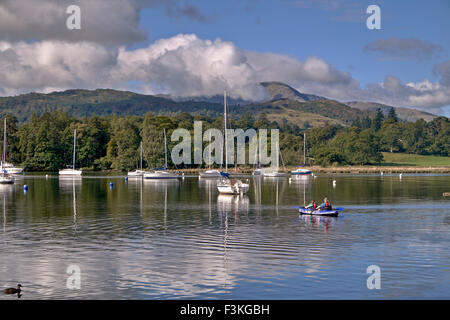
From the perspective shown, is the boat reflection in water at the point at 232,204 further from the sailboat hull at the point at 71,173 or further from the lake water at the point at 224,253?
the sailboat hull at the point at 71,173

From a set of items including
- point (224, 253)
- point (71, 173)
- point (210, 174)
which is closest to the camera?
point (224, 253)

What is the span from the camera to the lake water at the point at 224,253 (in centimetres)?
2400

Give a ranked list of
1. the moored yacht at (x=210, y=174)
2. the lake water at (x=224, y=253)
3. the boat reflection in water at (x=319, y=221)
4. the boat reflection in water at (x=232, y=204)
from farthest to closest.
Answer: the moored yacht at (x=210, y=174) → the boat reflection in water at (x=232, y=204) → the boat reflection in water at (x=319, y=221) → the lake water at (x=224, y=253)

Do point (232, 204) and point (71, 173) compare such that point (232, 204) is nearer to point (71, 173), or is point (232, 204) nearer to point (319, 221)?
point (319, 221)

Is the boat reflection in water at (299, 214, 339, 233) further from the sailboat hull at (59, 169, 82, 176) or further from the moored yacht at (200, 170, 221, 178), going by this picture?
the sailboat hull at (59, 169, 82, 176)

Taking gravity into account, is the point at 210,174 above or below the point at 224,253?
above

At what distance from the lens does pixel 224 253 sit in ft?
106

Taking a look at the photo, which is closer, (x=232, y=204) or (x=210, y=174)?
(x=232, y=204)

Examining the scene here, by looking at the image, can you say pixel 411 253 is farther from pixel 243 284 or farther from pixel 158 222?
pixel 158 222

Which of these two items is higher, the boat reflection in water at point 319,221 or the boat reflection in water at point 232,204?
the boat reflection in water at point 232,204

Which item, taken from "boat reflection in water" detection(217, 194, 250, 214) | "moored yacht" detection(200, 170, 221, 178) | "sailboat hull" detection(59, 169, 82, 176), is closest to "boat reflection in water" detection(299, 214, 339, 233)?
"boat reflection in water" detection(217, 194, 250, 214)

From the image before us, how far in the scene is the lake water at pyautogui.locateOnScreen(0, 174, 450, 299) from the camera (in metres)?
24.0

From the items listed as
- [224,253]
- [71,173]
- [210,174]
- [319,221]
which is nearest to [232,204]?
[319,221]

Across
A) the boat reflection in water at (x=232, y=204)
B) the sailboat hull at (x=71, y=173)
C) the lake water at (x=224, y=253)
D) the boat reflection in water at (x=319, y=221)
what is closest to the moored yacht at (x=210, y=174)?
the sailboat hull at (x=71, y=173)
